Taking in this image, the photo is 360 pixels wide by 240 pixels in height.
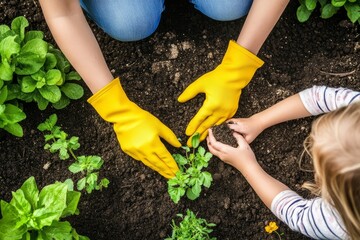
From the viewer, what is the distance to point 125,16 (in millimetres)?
2221

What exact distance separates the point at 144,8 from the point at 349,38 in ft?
2.83

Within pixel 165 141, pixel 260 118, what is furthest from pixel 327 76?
pixel 165 141

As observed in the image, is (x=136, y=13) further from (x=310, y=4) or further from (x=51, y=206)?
(x=51, y=206)

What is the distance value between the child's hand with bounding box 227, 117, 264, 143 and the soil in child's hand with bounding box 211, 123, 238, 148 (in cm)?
2

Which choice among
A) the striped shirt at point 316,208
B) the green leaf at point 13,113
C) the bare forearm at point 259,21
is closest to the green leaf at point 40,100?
the green leaf at point 13,113

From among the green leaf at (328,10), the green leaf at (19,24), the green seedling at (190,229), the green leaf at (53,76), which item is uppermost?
the green leaf at (328,10)

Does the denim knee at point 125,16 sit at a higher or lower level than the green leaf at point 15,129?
higher

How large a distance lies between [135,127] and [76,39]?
Answer: 0.38 metres

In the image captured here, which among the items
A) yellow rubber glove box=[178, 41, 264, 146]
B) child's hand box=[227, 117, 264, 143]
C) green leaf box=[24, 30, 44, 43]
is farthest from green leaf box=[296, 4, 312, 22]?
green leaf box=[24, 30, 44, 43]

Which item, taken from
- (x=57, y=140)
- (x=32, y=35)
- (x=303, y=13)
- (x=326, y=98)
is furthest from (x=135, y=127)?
(x=303, y=13)

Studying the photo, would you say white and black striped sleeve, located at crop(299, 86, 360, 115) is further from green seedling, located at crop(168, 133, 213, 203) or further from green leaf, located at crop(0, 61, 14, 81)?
green leaf, located at crop(0, 61, 14, 81)

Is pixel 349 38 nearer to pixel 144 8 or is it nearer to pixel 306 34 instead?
pixel 306 34

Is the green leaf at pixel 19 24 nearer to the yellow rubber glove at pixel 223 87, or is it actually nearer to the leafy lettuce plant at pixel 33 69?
the leafy lettuce plant at pixel 33 69

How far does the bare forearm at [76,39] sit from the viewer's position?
198cm
